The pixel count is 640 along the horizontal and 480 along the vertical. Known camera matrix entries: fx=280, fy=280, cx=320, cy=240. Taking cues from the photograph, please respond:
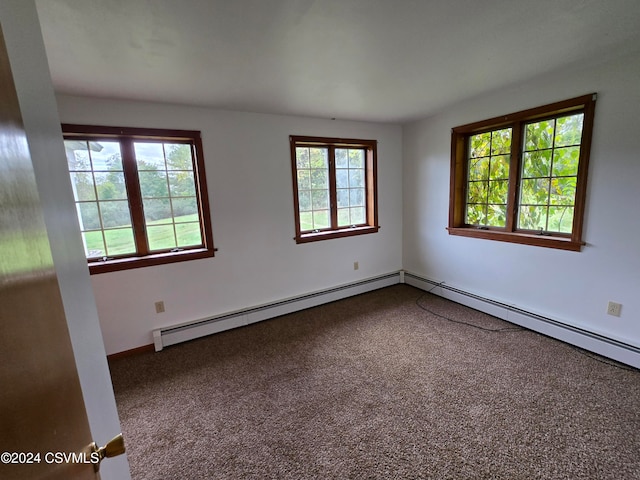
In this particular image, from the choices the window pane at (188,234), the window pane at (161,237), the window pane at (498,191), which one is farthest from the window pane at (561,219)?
the window pane at (161,237)

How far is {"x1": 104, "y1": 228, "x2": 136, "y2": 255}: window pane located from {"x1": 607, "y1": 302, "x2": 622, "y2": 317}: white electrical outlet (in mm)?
4139

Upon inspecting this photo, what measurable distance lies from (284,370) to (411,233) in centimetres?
263

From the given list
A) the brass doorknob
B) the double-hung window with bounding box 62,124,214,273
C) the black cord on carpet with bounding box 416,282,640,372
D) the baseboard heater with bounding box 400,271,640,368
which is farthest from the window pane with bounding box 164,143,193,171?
the baseboard heater with bounding box 400,271,640,368

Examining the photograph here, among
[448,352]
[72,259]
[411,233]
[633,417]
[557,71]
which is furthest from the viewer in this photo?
[411,233]

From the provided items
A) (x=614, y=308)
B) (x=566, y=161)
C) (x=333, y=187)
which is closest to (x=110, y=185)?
(x=333, y=187)

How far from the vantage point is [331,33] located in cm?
157

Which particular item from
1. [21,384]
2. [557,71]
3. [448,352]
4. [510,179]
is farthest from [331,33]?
[448,352]

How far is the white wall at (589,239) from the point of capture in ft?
6.75

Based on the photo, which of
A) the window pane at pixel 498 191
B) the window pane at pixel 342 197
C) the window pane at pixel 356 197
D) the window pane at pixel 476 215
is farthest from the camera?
the window pane at pixel 356 197

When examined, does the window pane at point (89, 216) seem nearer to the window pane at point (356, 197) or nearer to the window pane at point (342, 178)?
the window pane at point (342, 178)

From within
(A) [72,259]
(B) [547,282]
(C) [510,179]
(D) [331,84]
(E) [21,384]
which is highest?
(D) [331,84]

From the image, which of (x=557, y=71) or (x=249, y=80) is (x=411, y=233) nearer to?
(x=557, y=71)

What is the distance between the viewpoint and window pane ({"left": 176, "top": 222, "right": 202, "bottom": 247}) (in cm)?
285

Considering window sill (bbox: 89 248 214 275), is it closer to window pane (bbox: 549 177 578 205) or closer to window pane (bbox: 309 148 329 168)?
window pane (bbox: 309 148 329 168)
